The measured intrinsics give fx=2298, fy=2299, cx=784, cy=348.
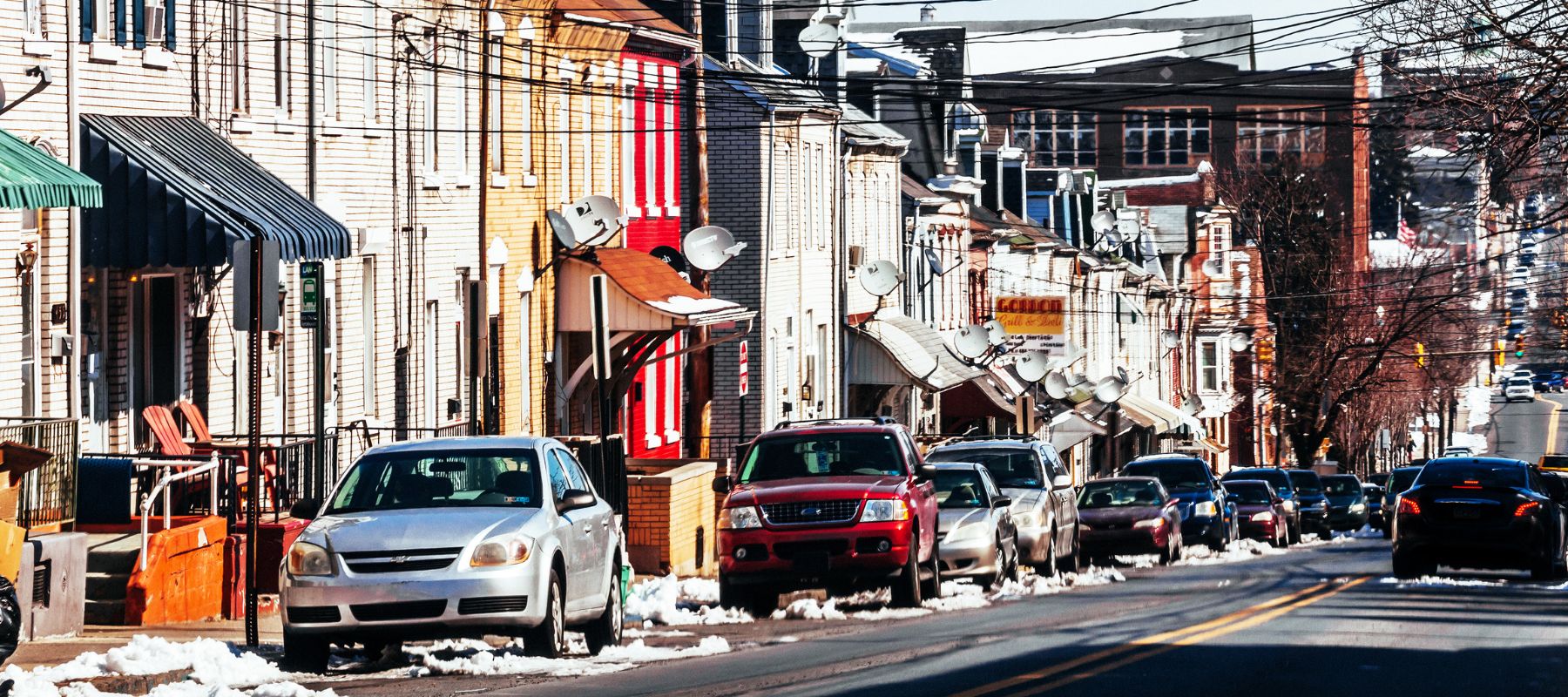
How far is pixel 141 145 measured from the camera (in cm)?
2008

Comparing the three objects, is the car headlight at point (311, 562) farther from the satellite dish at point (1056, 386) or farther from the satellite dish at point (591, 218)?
the satellite dish at point (1056, 386)

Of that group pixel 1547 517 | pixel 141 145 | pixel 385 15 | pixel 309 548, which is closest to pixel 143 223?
pixel 141 145

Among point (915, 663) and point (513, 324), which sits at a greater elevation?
point (513, 324)

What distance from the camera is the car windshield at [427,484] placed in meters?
15.3

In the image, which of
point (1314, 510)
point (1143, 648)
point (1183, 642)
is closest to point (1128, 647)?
point (1143, 648)

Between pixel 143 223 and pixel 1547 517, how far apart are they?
16856mm

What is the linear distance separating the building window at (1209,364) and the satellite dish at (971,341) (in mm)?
37774

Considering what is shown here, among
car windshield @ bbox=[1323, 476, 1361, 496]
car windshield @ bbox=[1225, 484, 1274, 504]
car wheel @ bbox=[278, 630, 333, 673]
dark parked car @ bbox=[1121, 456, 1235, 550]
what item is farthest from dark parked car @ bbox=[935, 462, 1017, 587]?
car windshield @ bbox=[1323, 476, 1361, 496]

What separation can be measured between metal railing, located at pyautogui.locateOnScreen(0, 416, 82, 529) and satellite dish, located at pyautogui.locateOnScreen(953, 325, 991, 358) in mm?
36921

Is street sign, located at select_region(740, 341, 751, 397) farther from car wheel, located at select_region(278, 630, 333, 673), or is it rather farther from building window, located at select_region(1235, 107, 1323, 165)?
building window, located at select_region(1235, 107, 1323, 165)

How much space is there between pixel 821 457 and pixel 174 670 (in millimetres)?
9438

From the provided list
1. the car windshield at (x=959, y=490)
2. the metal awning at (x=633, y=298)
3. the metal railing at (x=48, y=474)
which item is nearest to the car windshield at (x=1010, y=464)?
the car windshield at (x=959, y=490)

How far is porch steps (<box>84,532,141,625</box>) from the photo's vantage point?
17359mm

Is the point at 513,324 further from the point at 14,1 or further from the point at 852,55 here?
the point at 852,55
